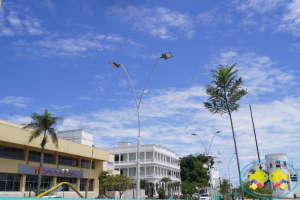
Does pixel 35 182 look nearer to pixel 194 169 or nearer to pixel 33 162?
pixel 33 162

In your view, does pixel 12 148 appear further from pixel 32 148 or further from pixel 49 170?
pixel 49 170

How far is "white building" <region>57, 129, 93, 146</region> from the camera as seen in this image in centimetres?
5403

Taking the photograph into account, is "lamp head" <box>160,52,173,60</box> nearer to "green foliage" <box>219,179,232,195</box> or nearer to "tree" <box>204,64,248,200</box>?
"tree" <box>204,64,248,200</box>

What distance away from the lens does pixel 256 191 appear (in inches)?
1266

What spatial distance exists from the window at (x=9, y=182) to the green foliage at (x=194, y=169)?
5788 centimetres

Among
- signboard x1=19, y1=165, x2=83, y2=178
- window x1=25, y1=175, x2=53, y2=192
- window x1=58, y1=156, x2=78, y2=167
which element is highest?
window x1=58, y1=156, x2=78, y2=167

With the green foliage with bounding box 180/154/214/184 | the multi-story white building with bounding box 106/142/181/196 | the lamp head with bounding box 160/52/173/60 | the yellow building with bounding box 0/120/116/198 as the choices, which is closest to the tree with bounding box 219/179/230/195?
the green foliage with bounding box 180/154/214/184

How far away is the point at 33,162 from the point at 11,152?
3852 mm

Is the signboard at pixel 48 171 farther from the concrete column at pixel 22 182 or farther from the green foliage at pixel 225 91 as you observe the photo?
the green foliage at pixel 225 91

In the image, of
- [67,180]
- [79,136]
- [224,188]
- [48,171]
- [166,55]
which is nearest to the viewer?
[166,55]

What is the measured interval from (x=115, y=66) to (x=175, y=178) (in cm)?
6010

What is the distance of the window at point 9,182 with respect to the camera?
32784 millimetres

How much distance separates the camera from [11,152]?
34.5 m

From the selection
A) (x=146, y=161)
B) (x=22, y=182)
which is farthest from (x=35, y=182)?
(x=146, y=161)
